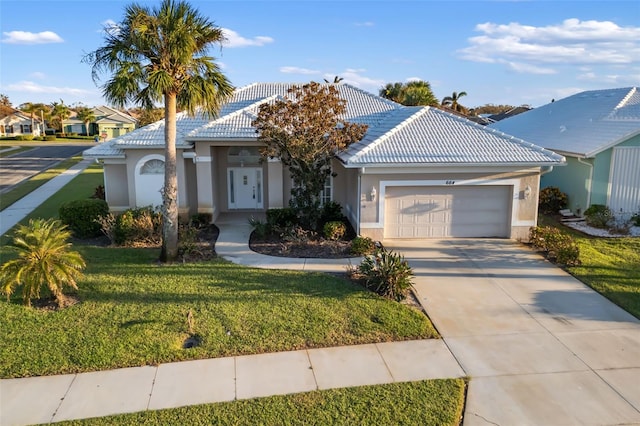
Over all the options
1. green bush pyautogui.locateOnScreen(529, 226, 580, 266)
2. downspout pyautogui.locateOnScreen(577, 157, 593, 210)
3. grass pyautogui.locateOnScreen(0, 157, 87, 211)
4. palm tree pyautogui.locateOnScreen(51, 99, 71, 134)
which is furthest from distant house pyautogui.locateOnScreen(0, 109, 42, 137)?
green bush pyautogui.locateOnScreen(529, 226, 580, 266)

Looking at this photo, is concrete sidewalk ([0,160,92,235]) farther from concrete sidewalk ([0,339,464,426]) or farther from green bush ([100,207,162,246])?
concrete sidewalk ([0,339,464,426])

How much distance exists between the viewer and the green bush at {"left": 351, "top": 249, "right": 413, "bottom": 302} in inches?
453

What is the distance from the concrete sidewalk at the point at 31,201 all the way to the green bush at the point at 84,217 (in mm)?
3021

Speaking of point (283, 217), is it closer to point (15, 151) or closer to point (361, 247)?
point (361, 247)

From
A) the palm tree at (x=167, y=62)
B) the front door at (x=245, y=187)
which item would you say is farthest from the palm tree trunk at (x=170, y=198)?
the front door at (x=245, y=187)

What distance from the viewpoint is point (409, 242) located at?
16406 millimetres

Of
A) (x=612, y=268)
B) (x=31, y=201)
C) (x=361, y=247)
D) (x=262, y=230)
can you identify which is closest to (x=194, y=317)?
(x=361, y=247)

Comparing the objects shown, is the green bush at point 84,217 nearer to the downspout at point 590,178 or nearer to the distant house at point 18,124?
the downspout at point 590,178

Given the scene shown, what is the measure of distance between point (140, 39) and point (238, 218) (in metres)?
9.19

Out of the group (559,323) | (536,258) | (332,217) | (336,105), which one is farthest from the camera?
(332,217)

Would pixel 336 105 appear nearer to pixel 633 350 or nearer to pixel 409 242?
pixel 409 242

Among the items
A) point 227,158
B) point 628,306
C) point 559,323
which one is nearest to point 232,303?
point 559,323

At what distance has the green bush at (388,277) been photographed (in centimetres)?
1152

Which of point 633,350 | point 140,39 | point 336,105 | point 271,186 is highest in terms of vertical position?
point 140,39
